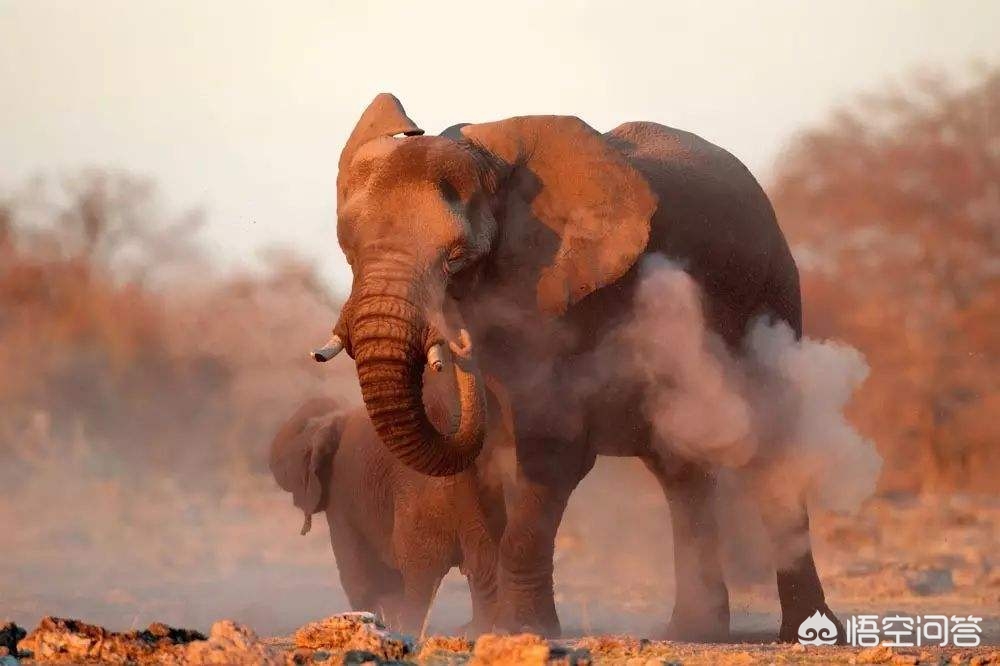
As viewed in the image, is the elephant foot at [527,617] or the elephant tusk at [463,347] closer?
the elephant tusk at [463,347]

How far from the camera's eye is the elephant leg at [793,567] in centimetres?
1319

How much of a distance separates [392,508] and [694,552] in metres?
2.36

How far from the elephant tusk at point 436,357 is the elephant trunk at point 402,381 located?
8 centimetres

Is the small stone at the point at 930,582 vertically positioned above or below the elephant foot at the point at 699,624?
above

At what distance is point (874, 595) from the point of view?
55.8 ft

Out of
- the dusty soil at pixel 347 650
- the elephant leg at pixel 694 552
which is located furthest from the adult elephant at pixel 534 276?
the dusty soil at pixel 347 650

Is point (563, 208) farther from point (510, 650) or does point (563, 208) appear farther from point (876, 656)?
point (510, 650)

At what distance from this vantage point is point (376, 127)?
1198cm

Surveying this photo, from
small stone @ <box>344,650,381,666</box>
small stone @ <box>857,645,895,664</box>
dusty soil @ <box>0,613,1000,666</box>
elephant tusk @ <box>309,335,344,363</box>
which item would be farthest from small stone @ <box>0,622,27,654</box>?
small stone @ <box>857,645,895,664</box>

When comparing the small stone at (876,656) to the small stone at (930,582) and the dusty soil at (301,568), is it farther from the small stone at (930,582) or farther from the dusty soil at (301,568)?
the small stone at (930,582)

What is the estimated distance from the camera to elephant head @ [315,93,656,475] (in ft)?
35.1

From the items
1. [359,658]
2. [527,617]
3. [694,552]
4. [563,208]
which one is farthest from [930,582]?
[359,658]

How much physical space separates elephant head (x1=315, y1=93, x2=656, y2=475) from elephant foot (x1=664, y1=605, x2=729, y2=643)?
10.3 ft

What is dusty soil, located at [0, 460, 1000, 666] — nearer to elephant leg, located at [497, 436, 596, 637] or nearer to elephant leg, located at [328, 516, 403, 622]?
elephant leg, located at [328, 516, 403, 622]
